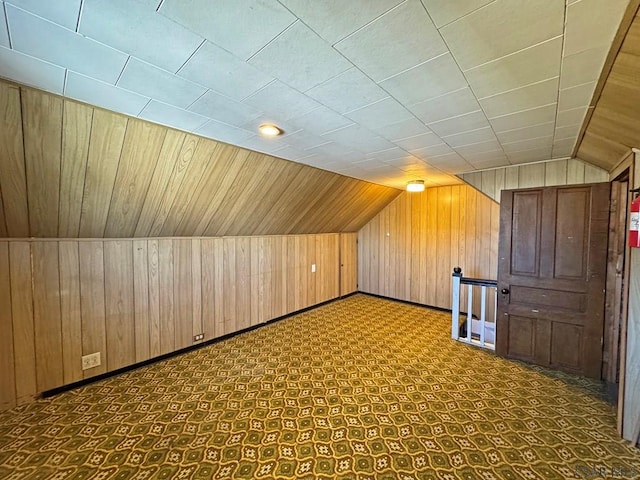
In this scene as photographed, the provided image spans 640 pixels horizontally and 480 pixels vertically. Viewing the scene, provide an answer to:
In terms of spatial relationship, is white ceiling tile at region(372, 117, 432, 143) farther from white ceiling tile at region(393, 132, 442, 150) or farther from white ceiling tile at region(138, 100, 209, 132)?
white ceiling tile at region(138, 100, 209, 132)

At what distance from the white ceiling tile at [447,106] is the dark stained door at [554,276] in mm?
1930

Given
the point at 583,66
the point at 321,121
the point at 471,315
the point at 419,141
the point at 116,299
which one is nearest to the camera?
the point at 583,66

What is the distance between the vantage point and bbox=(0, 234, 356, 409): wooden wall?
88.4 inches

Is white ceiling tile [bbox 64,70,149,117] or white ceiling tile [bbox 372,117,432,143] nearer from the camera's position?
white ceiling tile [bbox 64,70,149,117]

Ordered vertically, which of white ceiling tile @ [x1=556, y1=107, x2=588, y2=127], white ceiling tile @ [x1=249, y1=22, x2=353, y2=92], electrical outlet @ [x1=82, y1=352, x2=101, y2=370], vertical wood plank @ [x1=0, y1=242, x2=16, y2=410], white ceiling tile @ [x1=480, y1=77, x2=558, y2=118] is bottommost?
electrical outlet @ [x1=82, y1=352, x2=101, y2=370]

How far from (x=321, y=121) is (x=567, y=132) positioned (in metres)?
2.18

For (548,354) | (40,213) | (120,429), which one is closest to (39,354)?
(120,429)

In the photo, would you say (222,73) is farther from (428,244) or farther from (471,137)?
(428,244)

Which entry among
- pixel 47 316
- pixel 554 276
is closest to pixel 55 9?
pixel 47 316

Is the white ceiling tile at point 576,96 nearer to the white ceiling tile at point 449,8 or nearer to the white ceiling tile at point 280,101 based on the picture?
the white ceiling tile at point 449,8

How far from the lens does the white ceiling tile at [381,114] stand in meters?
1.79

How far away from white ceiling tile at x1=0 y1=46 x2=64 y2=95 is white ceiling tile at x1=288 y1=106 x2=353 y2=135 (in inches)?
55.5

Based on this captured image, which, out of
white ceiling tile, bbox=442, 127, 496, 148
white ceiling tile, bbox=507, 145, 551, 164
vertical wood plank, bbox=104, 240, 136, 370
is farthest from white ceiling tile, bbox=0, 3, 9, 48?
white ceiling tile, bbox=507, 145, 551, 164

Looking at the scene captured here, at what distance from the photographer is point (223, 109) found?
Answer: 6.03 feet
